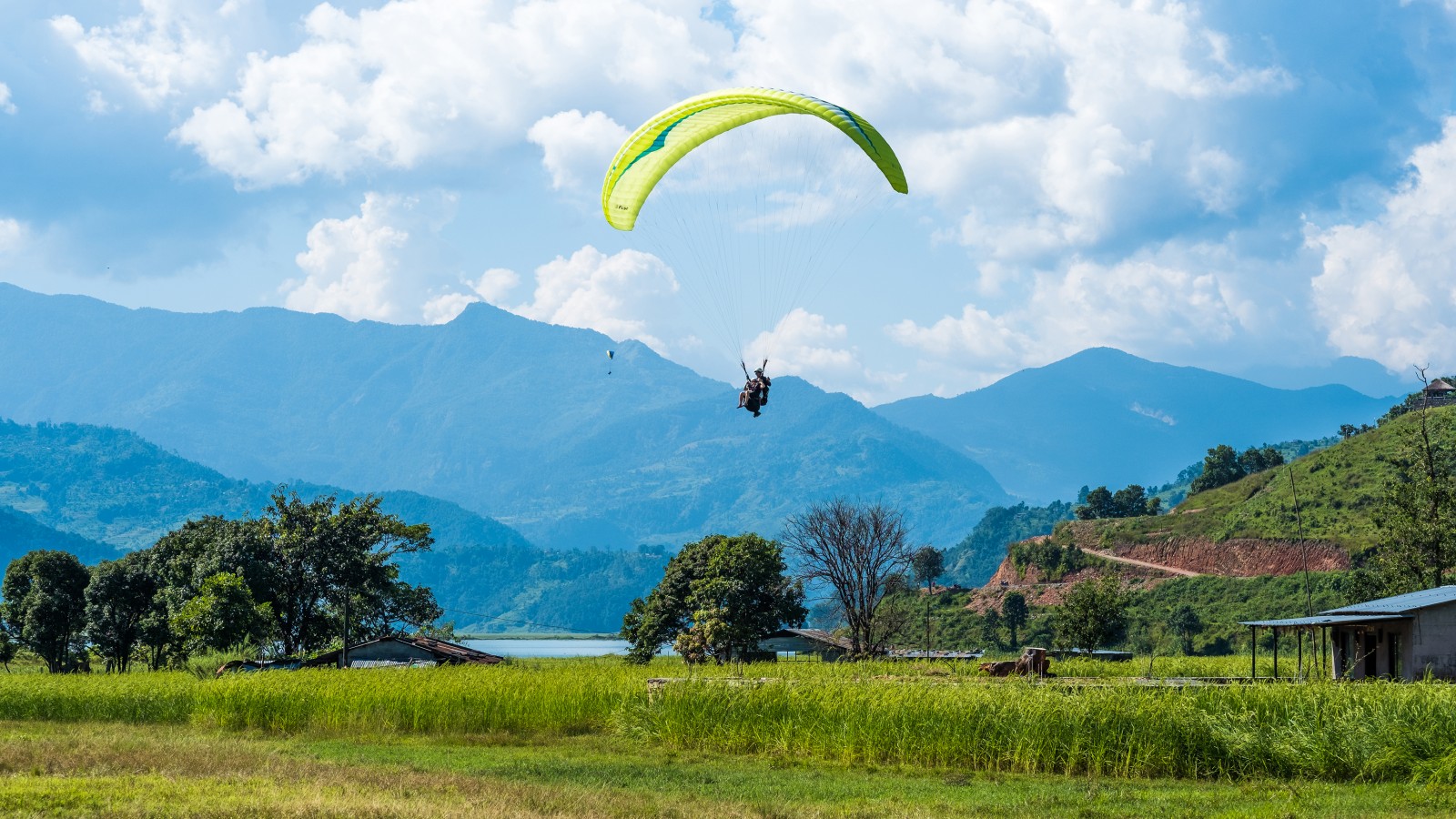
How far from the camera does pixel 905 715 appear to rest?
18359 millimetres

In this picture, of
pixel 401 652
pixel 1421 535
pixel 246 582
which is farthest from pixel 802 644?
pixel 1421 535

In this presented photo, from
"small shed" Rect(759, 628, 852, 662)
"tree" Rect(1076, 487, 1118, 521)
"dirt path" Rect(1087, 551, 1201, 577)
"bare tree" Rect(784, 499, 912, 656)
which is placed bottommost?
"small shed" Rect(759, 628, 852, 662)

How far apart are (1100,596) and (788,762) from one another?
37.5m

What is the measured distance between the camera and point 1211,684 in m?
18.8

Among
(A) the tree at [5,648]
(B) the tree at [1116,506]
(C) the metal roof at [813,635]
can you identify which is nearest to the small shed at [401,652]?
(C) the metal roof at [813,635]

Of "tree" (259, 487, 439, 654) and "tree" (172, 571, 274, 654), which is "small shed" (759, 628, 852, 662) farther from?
"tree" (172, 571, 274, 654)

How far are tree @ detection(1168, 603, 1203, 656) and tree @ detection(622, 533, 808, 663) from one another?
31.0m

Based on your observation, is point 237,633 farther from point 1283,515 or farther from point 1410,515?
point 1283,515

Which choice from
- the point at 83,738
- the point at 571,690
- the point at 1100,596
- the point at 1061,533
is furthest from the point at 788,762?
the point at 1061,533

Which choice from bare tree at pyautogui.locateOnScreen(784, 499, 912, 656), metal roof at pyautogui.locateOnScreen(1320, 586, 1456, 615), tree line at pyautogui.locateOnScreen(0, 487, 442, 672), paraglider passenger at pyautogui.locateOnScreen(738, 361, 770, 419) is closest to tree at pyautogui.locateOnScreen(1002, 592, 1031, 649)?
bare tree at pyautogui.locateOnScreen(784, 499, 912, 656)

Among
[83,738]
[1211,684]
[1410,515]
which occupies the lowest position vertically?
[83,738]

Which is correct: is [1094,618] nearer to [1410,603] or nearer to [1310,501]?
[1410,603]

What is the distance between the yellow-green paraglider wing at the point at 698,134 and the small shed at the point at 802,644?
31600 millimetres

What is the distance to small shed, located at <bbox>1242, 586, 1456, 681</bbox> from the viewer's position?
2662cm
